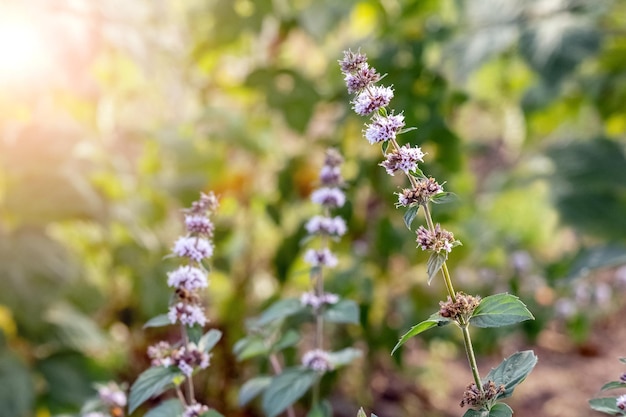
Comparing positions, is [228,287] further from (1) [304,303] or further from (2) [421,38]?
(1) [304,303]

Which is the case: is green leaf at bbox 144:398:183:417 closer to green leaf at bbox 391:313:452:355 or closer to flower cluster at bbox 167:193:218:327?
flower cluster at bbox 167:193:218:327

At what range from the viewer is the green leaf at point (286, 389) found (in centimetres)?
65

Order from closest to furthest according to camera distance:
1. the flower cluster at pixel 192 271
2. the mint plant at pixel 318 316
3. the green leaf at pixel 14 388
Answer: the flower cluster at pixel 192 271, the mint plant at pixel 318 316, the green leaf at pixel 14 388

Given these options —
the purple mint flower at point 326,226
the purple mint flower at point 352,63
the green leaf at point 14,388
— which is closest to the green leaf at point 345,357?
the purple mint flower at point 326,226

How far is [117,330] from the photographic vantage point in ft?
6.06

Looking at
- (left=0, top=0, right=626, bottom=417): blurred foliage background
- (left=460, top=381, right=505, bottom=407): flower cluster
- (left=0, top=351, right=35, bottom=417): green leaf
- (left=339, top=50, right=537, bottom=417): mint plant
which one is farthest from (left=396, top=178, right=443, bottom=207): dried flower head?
(left=0, top=351, right=35, bottom=417): green leaf

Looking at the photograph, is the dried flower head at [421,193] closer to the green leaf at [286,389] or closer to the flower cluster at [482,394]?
the flower cluster at [482,394]

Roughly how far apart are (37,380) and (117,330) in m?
0.44

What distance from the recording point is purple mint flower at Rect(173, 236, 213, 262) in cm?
57

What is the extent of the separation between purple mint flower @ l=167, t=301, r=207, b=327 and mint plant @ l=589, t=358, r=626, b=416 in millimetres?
296

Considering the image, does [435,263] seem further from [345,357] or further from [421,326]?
[345,357]

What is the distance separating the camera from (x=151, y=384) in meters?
0.57

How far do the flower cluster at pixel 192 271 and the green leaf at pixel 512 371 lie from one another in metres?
0.22

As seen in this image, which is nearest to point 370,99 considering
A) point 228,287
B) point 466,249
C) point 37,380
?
point 466,249
